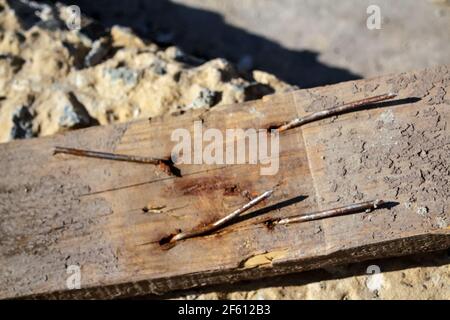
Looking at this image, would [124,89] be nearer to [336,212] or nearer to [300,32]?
[336,212]

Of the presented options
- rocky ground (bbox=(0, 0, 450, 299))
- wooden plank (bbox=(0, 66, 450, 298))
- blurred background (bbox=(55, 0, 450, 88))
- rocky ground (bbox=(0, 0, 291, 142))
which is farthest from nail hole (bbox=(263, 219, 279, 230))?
blurred background (bbox=(55, 0, 450, 88))

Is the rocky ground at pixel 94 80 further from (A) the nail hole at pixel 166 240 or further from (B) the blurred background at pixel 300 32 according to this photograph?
(B) the blurred background at pixel 300 32

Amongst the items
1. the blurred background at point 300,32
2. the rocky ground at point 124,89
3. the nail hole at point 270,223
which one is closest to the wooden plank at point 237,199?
the nail hole at point 270,223

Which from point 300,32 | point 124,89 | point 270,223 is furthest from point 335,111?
point 300,32

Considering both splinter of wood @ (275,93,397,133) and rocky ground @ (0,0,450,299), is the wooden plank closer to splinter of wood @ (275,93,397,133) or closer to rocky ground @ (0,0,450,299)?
splinter of wood @ (275,93,397,133)

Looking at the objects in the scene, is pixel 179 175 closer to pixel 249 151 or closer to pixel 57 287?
pixel 249 151
